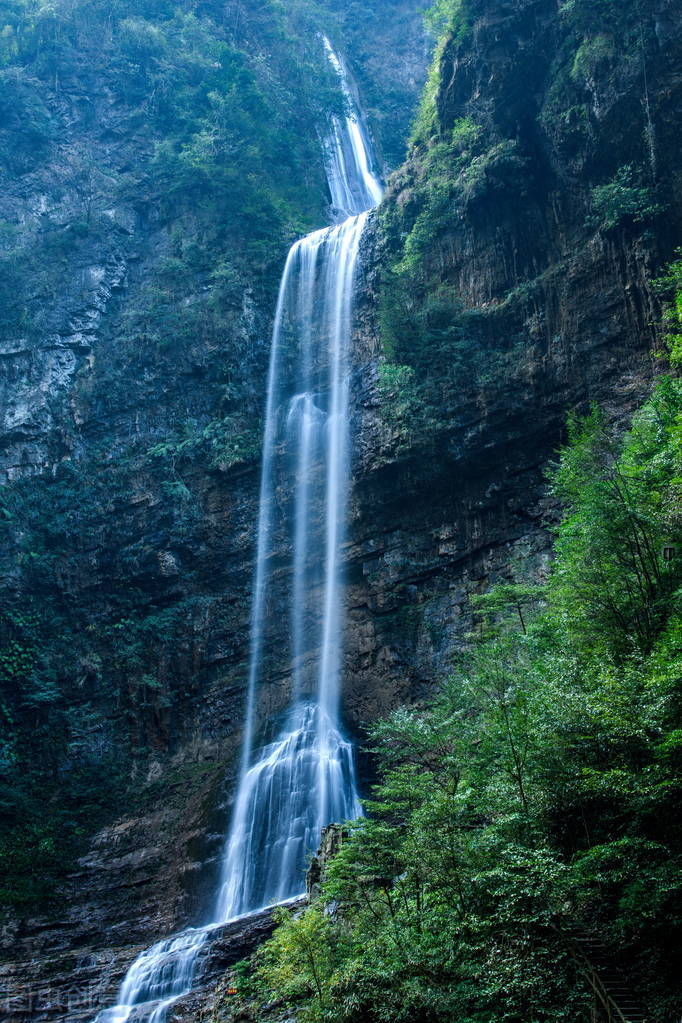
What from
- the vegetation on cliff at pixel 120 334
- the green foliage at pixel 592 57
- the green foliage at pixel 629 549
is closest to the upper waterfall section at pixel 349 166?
the vegetation on cliff at pixel 120 334

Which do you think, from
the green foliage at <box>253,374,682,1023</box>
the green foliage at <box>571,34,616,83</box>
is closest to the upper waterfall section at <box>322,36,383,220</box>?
the green foliage at <box>571,34,616,83</box>

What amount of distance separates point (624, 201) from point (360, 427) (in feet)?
31.9

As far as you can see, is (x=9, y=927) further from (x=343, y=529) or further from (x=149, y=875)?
(x=343, y=529)

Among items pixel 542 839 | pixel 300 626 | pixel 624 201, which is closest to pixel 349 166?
pixel 624 201

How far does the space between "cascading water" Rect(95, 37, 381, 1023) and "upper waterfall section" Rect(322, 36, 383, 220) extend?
7553mm

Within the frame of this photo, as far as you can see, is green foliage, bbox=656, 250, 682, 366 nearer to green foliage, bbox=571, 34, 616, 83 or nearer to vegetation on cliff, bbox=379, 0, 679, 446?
vegetation on cliff, bbox=379, 0, 679, 446

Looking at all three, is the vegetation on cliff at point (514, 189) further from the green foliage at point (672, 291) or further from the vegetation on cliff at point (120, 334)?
the vegetation on cliff at point (120, 334)

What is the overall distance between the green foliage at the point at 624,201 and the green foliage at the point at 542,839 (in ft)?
33.7

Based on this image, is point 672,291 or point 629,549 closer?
point 629,549

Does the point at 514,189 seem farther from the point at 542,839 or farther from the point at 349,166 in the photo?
the point at 542,839

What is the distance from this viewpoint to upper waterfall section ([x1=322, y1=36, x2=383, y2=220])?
1481 inches

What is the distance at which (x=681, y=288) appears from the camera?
1956 centimetres

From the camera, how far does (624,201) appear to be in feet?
70.9

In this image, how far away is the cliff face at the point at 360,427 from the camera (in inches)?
847
